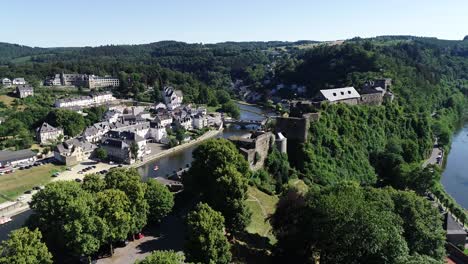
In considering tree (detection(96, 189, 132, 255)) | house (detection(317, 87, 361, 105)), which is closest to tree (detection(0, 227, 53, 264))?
tree (detection(96, 189, 132, 255))

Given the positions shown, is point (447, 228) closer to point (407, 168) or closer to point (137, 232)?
point (407, 168)

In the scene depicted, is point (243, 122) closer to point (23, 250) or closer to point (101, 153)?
point (101, 153)

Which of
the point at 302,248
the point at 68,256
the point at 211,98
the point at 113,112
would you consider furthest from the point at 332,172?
the point at 211,98

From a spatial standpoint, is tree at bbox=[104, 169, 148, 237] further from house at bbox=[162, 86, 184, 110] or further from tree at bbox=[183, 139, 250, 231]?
house at bbox=[162, 86, 184, 110]

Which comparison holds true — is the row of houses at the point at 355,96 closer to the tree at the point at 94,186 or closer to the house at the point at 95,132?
the tree at the point at 94,186

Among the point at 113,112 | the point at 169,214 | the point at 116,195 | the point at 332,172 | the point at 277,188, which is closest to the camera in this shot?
the point at 116,195

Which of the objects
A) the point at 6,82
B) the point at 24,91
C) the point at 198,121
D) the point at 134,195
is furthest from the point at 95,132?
the point at 6,82
